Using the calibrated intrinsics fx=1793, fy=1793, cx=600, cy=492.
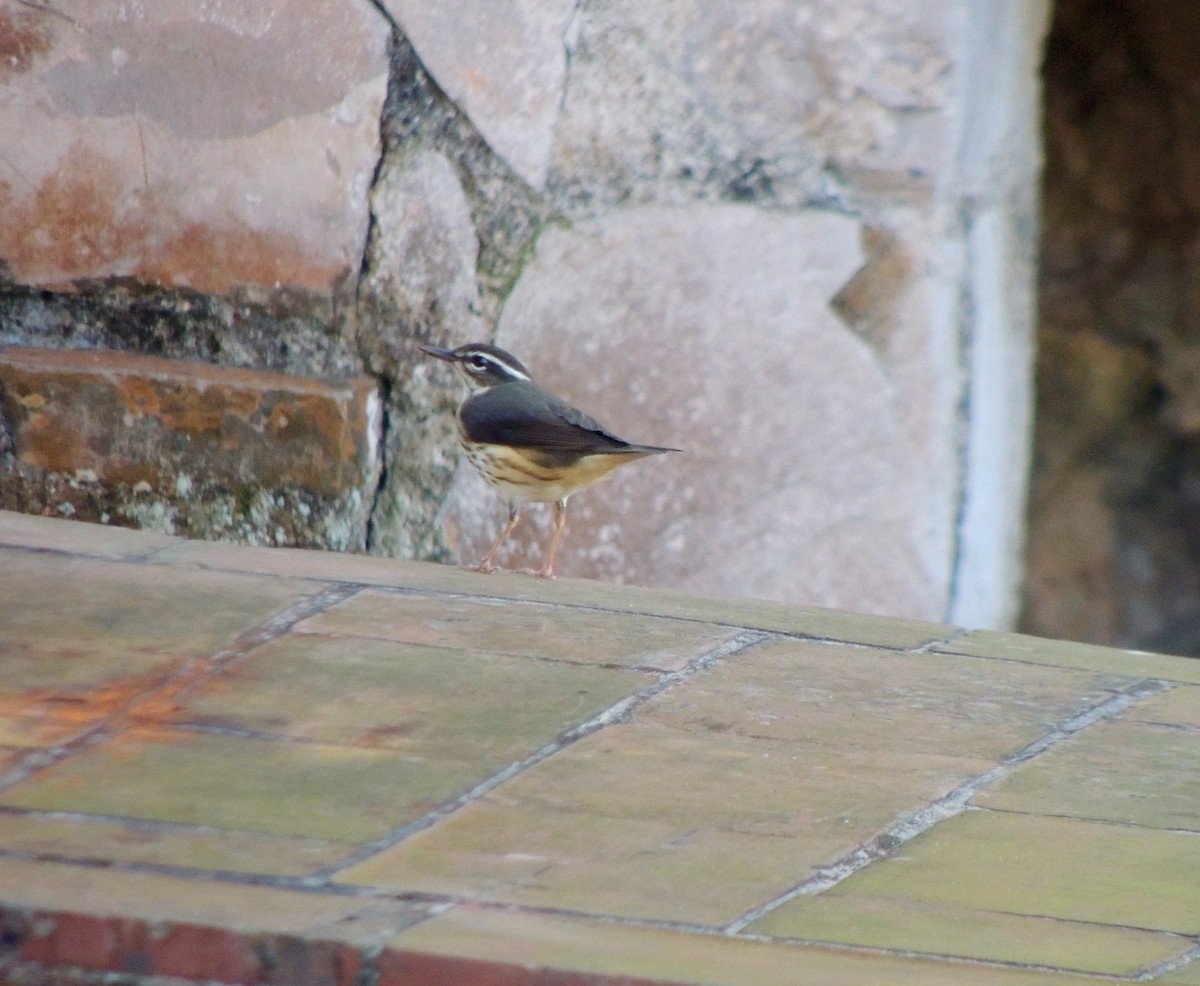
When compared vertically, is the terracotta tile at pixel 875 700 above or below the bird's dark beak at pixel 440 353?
below

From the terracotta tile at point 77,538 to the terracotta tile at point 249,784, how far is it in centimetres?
70

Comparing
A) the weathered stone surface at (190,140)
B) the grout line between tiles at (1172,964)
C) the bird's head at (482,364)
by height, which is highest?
the weathered stone surface at (190,140)

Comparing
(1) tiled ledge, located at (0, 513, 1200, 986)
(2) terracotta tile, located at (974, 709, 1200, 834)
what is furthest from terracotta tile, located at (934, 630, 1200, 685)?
(2) terracotta tile, located at (974, 709, 1200, 834)

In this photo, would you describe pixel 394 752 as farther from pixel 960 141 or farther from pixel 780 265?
pixel 960 141

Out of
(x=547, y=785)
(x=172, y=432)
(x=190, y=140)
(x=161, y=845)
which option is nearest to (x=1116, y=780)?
(x=547, y=785)

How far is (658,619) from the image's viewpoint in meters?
2.50

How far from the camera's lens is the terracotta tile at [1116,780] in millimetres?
1870

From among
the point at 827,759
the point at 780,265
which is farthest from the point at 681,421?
the point at 827,759

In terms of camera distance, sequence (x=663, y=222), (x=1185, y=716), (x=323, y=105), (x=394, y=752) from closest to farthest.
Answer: (x=394, y=752) < (x=1185, y=716) < (x=323, y=105) < (x=663, y=222)

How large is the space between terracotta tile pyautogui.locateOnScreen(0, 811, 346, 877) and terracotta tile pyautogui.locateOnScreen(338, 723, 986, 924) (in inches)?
2.4

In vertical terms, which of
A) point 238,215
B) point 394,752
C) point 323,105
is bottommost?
point 394,752

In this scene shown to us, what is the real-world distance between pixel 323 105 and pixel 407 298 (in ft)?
1.12

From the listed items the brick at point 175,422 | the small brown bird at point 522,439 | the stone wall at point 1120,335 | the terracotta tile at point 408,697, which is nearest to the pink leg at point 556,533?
the small brown bird at point 522,439

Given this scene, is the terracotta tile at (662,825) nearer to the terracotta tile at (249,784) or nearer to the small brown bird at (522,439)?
the terracotta tile at (249,784)
